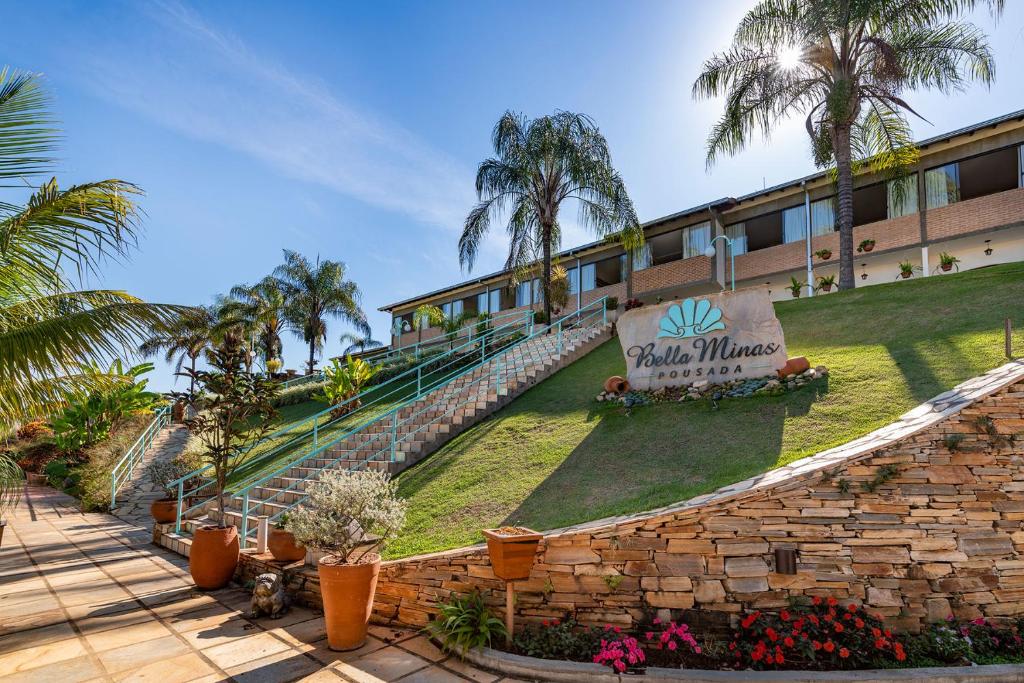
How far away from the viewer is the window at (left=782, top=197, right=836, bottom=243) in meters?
18.0

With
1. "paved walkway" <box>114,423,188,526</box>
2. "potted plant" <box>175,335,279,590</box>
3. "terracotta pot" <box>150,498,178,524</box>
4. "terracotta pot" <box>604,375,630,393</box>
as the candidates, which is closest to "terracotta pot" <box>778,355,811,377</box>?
"terracotta pot" <box>604,375,630,393</box>

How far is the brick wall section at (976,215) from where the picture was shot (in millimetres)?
14391

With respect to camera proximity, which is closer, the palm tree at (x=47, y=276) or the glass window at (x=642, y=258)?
the palm tree at (x=47, y=276)

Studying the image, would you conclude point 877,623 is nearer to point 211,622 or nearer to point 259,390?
point 211,622

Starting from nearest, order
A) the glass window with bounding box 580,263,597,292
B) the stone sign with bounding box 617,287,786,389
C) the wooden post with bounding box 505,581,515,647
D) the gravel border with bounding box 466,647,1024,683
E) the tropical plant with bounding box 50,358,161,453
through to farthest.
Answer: the gravel border with bounding box 466,647,1024,683, the wooden post with bounding box 505,581,515,647, the stone sign with bounding box 617,287,786,389, the tropical plant with bounding box 50,358,161,453, the glass window with bounding box 580,263,597,292

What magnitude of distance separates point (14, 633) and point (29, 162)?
4315 millimetres

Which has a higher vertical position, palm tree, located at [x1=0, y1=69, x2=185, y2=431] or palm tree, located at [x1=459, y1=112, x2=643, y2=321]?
palm tree, located at [x1=459, y1=112, x2=643, y2=321]

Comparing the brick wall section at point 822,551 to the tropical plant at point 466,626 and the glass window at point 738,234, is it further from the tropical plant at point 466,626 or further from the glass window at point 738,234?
the glass window at point 738,234

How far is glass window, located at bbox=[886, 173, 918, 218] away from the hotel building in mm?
32

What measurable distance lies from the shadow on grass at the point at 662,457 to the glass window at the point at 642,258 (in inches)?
596

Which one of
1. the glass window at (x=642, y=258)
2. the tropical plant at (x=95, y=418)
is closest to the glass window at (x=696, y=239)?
the glass window at (x=642, y=258)

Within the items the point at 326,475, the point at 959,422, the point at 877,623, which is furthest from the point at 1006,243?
the point at 326,475

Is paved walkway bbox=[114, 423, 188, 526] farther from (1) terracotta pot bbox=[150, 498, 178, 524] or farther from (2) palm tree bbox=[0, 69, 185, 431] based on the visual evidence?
(2) palm tree bbox=[0, 69, 185, 431]

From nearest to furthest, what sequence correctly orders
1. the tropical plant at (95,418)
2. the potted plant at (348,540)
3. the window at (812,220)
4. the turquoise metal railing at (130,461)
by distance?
the potted plant at (348,540), the turquoise metal railing at (130,461), the tropical plant at (95,418), the window at (812,220)
